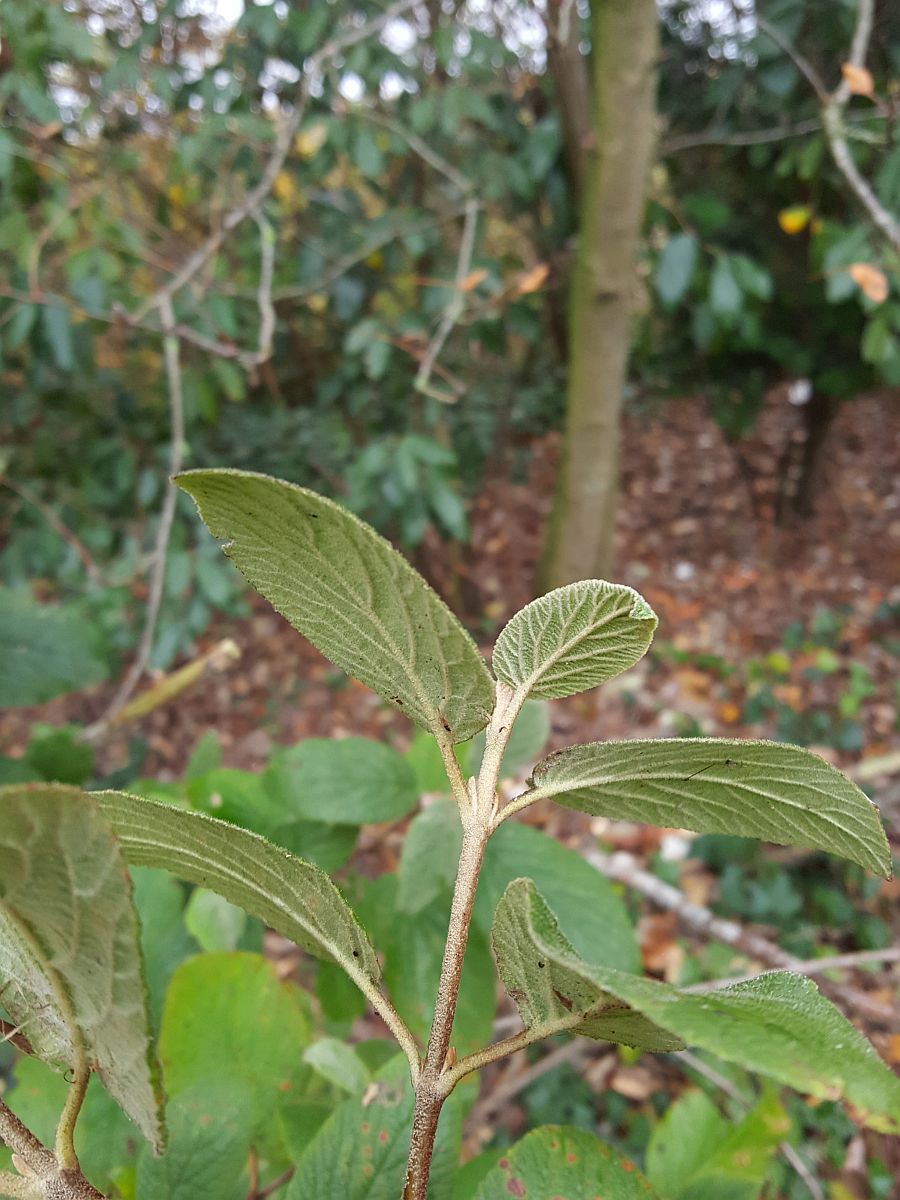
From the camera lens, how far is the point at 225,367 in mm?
1803

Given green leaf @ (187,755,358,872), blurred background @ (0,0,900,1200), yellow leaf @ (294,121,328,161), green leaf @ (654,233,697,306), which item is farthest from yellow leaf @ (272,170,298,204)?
green leaf @ (187,755,358,872)

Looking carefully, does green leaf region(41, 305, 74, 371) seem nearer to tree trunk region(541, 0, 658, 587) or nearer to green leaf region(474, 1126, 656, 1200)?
tree trunk region(541, 0, 658, 587)

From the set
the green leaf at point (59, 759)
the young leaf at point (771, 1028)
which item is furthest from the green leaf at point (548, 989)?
the green leaf at point (59, 759)

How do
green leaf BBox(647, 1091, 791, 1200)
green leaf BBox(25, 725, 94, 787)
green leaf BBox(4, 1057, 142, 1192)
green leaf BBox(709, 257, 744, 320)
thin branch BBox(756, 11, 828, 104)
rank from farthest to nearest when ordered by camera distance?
1. green leaf BBox(709, 257, 744, 320)
2. thin branch BBox(756, 11, 828, 104)
3. green leaf BBox(25, 725, 94, 787)
4. green leaf BBox(647, 1091, 791, 1200)
5. green leaf BBox(4, 1057, 142, 1192)

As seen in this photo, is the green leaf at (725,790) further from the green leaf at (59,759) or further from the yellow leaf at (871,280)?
the yellow leaf at (871,280)

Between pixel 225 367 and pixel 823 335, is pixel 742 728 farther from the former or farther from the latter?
pixel 225 367

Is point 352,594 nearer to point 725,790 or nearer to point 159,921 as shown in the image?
point 725,790

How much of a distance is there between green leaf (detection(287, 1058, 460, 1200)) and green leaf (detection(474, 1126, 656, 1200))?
1.9 inches

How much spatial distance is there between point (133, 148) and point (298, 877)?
8.52 ft

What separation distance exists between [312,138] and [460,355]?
1.13m

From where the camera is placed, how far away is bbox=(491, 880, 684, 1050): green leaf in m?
0.24

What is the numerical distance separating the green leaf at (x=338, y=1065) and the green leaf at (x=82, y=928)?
11.3 inches

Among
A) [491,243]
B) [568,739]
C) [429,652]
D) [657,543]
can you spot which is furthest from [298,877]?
[657,543]

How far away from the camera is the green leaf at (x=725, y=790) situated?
25cm
